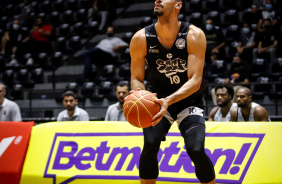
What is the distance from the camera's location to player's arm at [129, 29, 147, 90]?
432 centimetres

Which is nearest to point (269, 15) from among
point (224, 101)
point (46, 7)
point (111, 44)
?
point (111, 44)

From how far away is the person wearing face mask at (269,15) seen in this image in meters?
10.7

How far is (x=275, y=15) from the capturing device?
434 inches

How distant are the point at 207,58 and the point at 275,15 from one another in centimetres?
208

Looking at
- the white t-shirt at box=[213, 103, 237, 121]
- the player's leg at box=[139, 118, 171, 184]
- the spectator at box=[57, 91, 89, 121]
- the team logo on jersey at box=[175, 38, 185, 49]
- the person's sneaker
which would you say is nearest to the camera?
the player's leg at box=[139, 118, 171, 184]

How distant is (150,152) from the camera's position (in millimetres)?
4133

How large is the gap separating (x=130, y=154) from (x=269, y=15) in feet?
22.1

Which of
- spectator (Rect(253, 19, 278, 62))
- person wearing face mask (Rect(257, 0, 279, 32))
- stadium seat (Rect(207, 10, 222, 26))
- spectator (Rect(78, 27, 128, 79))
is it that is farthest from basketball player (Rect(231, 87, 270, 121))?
spectator (Rect(78, 27, 128, 79))

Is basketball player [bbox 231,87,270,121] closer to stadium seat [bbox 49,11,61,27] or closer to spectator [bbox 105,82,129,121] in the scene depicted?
spectator [bbox 105,82,129,121]

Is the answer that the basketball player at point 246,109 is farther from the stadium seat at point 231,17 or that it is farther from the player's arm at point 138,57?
the stadium seat at point 231,17

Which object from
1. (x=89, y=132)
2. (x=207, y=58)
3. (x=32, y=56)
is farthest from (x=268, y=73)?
(x=32, y=56)

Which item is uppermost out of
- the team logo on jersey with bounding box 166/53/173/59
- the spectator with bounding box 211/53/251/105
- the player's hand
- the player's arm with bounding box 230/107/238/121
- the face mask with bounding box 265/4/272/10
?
the team logo on jersey with bounding box 166/53/173/59

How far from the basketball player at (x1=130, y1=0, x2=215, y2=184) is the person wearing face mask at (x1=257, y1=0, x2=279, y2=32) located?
691 cm

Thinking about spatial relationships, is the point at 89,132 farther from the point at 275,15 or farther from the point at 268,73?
the point at 275,15
